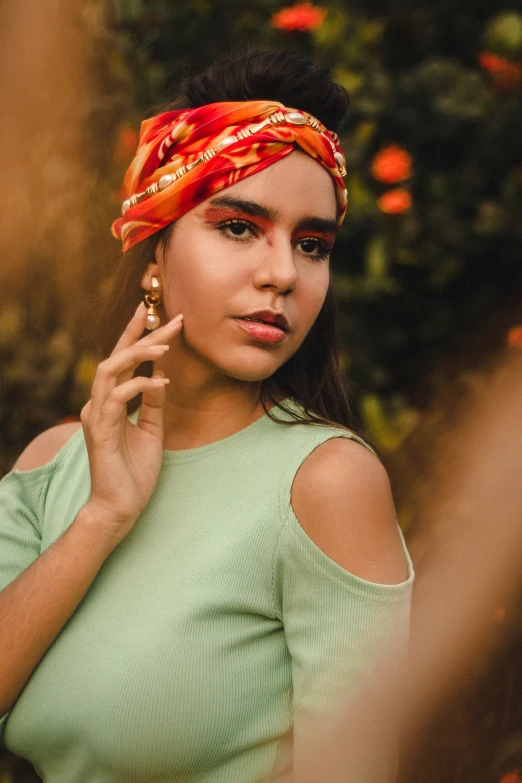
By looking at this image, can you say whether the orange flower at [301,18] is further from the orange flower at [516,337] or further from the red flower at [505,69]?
the orange flower at [516,337]

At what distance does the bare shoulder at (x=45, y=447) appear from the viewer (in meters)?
2.23

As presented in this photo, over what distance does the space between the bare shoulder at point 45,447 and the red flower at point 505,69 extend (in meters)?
1.68

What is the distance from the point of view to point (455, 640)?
2035 millimetres

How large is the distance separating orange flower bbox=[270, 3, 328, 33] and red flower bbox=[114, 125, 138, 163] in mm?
585

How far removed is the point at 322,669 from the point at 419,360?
1849 millimetres

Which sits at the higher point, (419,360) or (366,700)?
(366,700)

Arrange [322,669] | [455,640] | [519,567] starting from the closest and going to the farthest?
[322,669]
[519,567]
[455,640]

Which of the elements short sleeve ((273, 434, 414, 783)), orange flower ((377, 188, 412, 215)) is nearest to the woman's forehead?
short sleeve ((273, 434, 414, 783))

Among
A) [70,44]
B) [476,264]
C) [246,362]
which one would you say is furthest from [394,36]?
[246,362]

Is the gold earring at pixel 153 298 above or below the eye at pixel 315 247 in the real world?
below

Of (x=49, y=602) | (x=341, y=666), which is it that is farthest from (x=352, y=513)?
(x=49, y=602)

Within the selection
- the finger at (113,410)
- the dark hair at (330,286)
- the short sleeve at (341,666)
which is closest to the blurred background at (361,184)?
the dark hair at (330,286)

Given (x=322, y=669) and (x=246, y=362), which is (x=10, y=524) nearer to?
(x=246, y=362)

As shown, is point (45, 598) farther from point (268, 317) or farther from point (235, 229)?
point (235, 229)
